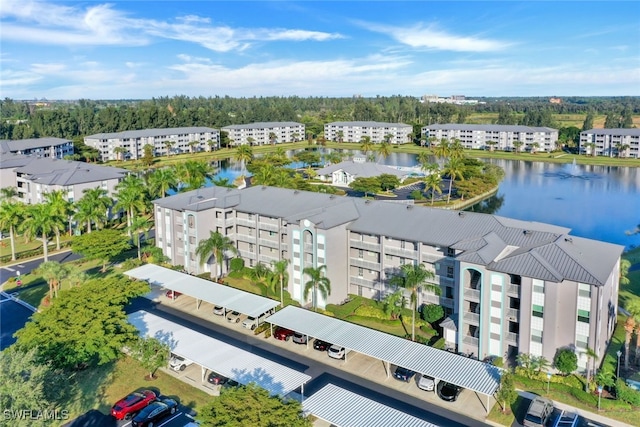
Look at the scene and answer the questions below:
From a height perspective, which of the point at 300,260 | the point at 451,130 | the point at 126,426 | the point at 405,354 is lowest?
the point at 126,426

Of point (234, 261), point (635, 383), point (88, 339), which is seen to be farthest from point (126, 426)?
point (635, 383)

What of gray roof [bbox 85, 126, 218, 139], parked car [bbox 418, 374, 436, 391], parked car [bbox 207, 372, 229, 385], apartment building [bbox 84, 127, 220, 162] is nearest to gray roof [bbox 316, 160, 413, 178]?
apartment building [bbox 84, 127, 220, 162]

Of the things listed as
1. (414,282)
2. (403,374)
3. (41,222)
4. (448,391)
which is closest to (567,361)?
(448,391)

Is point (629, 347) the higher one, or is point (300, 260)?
point (300, 260)

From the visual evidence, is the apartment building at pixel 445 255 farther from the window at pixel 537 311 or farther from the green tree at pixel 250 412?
the green tree at pixel 250 412

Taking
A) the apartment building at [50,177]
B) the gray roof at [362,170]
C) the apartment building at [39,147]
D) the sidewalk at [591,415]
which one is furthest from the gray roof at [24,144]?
the sidewalk at [591,415]

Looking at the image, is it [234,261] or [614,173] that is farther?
[614,173]

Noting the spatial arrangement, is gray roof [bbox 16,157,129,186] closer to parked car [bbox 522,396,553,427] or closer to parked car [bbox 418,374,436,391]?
parked car [bbox 418,374,436,391]

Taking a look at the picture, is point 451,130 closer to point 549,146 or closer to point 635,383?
point 549,146
